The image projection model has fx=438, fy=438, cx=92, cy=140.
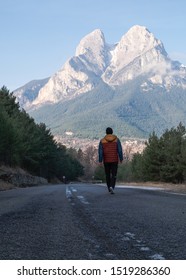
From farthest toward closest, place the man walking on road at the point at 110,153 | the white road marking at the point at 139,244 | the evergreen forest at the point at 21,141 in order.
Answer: the evergreen forest at the point at 21,141 < the man walking on road at the point at 110,153 < the white road marking at the point at 139,244

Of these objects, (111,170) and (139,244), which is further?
(111,170)

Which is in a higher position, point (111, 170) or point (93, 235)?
point (111, 170)

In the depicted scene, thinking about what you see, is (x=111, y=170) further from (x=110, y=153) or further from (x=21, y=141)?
(x=21, y=141)

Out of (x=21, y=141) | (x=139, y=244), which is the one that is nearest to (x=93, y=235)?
(x=139, y=244)

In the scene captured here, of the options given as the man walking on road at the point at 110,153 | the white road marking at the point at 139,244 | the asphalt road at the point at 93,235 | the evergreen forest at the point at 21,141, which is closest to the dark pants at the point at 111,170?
the man walking on road at the point at 110,153

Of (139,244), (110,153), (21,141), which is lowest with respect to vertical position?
(139,244)

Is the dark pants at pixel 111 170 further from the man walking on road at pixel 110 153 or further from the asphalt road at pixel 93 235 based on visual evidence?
the asphalt road at pixel 93 235

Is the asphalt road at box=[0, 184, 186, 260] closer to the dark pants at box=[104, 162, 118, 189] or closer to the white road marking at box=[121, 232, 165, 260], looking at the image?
the white road marking at box=[121, 232, 165, 260]

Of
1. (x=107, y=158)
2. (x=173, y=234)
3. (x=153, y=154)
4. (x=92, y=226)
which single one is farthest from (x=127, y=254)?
(x=153, y=154)

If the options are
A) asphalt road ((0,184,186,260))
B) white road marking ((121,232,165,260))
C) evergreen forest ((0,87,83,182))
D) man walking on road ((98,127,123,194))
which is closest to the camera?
white road marking ((121,232,165,260))

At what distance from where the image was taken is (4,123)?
44688 mm

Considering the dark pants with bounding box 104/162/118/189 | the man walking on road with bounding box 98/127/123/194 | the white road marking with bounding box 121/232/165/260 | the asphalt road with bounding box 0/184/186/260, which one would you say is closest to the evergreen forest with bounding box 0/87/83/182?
the dark pants with bounding box 104/162/118/189

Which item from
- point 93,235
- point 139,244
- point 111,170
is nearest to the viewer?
point 139,244
